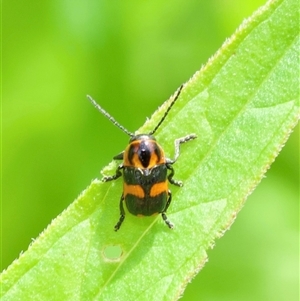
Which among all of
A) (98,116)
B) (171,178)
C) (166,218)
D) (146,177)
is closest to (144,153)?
(146,177)

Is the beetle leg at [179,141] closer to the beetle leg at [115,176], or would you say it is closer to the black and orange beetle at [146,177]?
the black and orange beetle at [146,177]

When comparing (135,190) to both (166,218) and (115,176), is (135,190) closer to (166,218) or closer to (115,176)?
(115,176)

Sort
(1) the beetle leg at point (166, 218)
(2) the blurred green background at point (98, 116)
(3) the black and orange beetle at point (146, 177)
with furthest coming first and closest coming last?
(2) the blurred green background at point (98, 116) < (3) the black and orange beetle at point (146, 177) < (1) the beetle leg at point (166, 218)

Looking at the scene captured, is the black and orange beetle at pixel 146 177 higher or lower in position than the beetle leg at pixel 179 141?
lower

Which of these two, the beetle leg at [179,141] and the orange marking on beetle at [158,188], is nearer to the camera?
the beetle leg at [179,141]

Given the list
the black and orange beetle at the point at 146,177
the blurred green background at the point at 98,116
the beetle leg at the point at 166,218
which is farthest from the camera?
the blurred green background at the point at 98,116

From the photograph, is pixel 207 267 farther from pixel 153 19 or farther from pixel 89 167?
pixel 153 19

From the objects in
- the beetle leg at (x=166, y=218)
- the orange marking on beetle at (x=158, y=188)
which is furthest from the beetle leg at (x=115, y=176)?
the beetle leg at (x=166, y=218)

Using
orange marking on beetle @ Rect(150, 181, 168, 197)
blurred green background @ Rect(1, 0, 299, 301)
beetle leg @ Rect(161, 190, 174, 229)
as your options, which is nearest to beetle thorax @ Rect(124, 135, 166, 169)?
orange marking on beetle @ Rect(150, 181, 168, 197)
